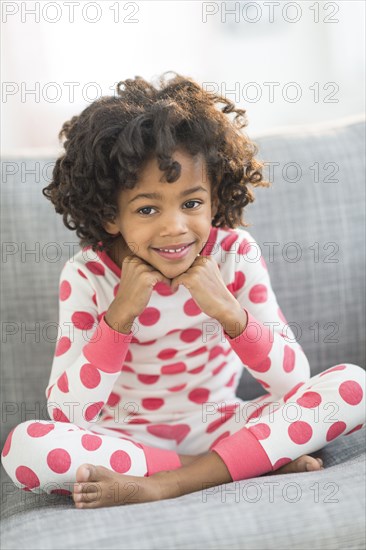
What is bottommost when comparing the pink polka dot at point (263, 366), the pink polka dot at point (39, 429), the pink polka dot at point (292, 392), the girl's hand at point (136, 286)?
the pink polka dot at point (292, 392)

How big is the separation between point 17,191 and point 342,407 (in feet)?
2.32

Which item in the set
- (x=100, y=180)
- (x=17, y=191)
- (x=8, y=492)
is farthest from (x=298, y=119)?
(x=8, y=492)

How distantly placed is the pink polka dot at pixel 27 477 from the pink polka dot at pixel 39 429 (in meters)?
0.05

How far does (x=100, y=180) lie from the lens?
4.25 ft

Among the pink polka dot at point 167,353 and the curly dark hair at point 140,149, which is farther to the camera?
the pink polka dot at point 167,353

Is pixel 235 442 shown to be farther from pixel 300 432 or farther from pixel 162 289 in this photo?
pixel 162 289

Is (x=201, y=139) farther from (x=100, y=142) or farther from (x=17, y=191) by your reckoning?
(x=17, y=191)

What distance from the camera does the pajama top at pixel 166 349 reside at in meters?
1.34

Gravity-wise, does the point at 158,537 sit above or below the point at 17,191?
below

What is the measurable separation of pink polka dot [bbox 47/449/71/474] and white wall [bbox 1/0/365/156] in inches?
52.8

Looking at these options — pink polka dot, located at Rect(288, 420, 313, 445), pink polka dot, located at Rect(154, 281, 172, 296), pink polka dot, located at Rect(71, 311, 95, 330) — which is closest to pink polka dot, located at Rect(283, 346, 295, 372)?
pink polka dot, located at Rect(288, 420, 313, 445)

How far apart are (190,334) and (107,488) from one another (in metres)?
0.35

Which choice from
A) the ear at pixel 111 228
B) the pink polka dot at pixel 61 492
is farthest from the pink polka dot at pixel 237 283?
the pink polka dot at pixel 61 492

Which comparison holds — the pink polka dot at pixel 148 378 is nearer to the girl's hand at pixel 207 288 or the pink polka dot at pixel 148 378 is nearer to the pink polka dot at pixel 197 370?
the pink polka dot at pixel 197 370
